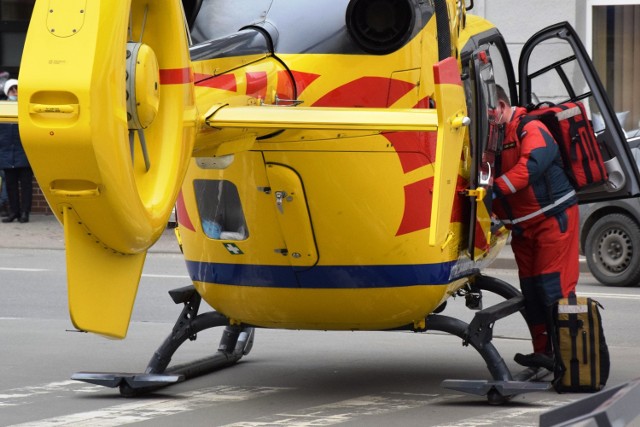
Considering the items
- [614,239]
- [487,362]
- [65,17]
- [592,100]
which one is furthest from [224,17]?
[614,239]

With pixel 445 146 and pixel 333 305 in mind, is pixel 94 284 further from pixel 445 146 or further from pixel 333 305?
pixel 333 305

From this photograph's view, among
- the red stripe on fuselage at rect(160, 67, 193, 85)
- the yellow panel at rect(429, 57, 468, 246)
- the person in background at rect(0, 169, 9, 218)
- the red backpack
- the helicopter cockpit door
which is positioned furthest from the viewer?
the person in background at rect(0, 169, 9, 218)

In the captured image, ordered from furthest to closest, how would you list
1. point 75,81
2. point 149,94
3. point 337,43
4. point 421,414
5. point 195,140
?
point 421,414 < point 337,43 < point 195,140 < point 149,94 < point 75,81

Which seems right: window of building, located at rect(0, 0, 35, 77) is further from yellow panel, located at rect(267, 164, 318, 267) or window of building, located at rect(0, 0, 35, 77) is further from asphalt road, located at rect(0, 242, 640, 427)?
yellow panel, located at rect(267, 164, 318, 267)

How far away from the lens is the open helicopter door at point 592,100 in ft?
31.0

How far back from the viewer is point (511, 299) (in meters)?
8.74

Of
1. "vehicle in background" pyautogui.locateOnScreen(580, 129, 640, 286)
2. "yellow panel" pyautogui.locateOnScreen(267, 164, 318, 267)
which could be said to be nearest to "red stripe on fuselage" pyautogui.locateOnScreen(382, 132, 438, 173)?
"yellow panel" pyautogui.locateOnScreen(267, 164, 318, 267)

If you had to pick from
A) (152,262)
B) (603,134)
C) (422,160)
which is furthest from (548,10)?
(422,160)

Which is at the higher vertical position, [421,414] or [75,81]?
[75,81]

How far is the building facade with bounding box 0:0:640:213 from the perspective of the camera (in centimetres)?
1908

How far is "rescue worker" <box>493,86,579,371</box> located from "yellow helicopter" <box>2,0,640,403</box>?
0.45ft

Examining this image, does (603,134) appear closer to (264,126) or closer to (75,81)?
(264,126)

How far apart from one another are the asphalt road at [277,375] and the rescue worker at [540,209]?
0.73 m

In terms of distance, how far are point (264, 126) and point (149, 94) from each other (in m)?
0.82
